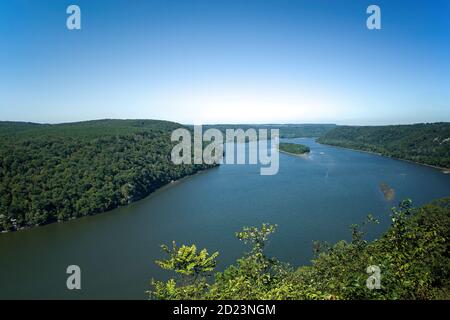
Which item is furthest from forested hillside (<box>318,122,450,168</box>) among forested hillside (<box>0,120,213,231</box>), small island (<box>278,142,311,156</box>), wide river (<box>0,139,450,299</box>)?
forested hillside (<box>0,120,213,231</box>)

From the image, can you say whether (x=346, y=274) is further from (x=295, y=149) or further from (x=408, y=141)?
(x=408, y=141)

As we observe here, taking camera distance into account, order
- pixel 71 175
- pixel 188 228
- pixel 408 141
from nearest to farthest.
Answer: pixel 188 228 < pixel 71 175 < pixel 408 141

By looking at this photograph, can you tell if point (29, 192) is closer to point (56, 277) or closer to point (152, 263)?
point (56, 277)

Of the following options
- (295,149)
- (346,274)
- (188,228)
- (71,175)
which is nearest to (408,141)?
(295,149)

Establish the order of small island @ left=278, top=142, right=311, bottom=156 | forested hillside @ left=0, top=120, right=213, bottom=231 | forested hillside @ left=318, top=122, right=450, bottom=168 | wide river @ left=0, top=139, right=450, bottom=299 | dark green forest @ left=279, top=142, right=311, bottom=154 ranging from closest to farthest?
wide river @ left=0, top=139, right=450, bottom=299 < forested hillside @ left=0, top=120, right=213, bottom=231 < forested hillside @ left=318, top=122, right=450, bottom=168 < small island @ left=278, top=142, right=311, bottom=156 < dark green forest @ left=279, top=142, right=311, bottom=154

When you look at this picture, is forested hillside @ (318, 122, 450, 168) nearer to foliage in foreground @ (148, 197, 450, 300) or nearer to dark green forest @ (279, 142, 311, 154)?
dark green forest @ (279, 142, 311, 154)

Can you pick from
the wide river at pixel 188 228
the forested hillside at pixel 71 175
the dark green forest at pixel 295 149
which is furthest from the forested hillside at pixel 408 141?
the forested hillside at pixel 71 175

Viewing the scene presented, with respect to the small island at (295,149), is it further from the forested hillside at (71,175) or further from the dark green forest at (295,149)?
the forested hillside at (71,175)
